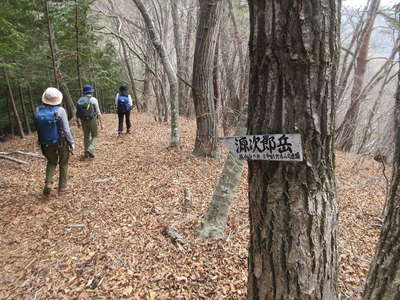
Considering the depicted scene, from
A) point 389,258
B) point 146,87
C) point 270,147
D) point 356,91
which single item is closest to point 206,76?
point 270,147

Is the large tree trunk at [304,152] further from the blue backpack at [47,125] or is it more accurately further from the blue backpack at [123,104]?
the blue backpack at [123,104]

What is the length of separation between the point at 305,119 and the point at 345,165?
7839 millimetres

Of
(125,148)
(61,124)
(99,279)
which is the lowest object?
(99,279)

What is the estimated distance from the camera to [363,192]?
18.4 ft

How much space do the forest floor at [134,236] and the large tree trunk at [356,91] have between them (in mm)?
3974

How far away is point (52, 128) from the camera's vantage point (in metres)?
4.22

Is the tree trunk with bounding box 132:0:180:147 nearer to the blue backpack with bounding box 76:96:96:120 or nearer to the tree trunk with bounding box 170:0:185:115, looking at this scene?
the blue backpack with bounding box 76:96:96:120

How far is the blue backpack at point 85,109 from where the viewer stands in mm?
6516

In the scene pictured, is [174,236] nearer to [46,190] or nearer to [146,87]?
[46,190]

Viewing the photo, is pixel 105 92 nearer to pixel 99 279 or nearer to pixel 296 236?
pixel 99 279

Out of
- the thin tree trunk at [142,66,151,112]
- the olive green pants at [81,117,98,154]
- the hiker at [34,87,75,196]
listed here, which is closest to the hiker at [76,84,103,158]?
the olive green pants at [81,117,98,154]

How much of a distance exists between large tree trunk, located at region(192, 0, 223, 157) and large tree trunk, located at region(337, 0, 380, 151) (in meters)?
5.28

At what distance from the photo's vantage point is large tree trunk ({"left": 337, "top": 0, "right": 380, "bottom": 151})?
875 centimetres

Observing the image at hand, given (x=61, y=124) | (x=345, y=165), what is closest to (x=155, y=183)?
(x=61, y=124)
